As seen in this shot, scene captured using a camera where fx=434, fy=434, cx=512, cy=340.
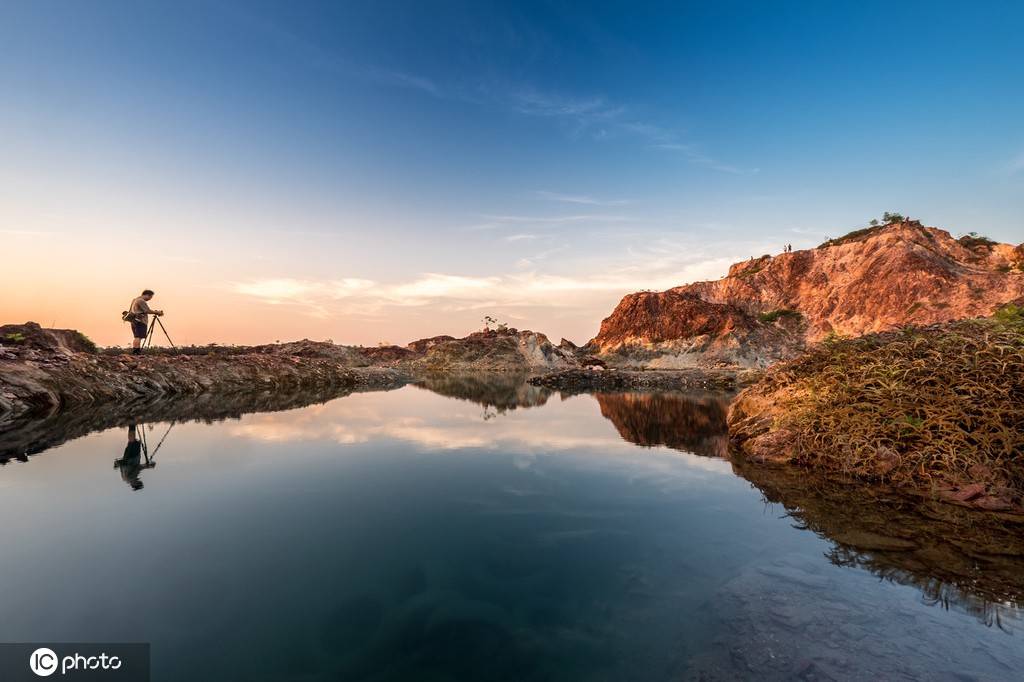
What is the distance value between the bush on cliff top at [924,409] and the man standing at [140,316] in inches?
1103

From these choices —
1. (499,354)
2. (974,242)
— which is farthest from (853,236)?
(499,354)

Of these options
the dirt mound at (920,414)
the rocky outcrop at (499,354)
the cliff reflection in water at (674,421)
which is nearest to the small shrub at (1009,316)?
the dirt mound at (920,414)

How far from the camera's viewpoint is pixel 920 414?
28.4 feet

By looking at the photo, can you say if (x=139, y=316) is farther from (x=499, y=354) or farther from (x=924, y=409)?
(x=499, y=354)

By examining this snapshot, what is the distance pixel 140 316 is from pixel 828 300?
9322 cm

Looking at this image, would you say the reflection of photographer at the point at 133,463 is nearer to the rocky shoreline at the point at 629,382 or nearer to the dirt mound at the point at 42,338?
the dirt mound at the point at 42,338

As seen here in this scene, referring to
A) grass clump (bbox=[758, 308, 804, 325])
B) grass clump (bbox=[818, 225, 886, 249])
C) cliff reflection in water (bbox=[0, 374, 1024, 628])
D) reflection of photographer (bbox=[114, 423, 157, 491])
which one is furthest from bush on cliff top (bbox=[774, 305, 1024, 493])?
grass clump (bbox=[818, 225, 886, 249])

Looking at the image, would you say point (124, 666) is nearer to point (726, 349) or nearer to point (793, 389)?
point (793, 389)

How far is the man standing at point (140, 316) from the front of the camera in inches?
861

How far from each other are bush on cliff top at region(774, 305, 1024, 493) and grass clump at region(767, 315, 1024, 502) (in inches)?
0.7

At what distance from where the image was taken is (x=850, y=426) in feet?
31.2

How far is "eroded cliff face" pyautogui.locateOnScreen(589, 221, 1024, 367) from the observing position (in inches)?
2424

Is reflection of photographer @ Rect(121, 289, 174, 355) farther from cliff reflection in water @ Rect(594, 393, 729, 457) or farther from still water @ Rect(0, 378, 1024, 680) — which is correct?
cliff reflection in water @ Rect(594, 393, 729, 457)

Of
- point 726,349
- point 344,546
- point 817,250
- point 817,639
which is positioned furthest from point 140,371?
point 817,250
